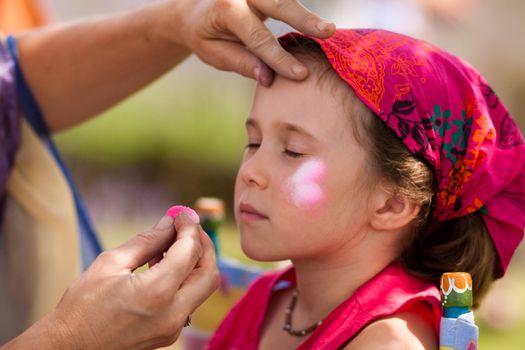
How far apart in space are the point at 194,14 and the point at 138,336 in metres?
0.92

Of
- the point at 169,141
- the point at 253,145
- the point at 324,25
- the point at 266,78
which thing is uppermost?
the point at 324,25

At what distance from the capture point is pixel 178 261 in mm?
1448

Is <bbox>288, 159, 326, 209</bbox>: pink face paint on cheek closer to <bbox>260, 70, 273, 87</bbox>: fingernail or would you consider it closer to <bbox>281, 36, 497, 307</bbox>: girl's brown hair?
<bbox>281, 36, 497, 307</bbox>: girl's brown hair

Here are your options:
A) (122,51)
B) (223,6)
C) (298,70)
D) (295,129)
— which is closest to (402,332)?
(295,129)

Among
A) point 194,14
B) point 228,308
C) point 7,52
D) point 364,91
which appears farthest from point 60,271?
point 364,91

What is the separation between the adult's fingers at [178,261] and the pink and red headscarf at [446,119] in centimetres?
49

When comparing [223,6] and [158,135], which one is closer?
[223,6]

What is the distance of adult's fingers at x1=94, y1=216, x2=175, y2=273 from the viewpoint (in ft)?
4.79

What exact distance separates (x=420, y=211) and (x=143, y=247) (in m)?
0.68

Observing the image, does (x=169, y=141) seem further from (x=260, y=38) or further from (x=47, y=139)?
(x=260, y=38)

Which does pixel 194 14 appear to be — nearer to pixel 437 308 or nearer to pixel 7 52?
pixel 7 52

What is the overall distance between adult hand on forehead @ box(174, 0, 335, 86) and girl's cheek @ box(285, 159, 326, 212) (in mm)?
206

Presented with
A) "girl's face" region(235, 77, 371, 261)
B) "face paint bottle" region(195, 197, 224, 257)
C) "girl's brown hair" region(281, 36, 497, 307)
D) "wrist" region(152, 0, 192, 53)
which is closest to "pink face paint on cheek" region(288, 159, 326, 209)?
"girl's face" region(235, 77, 371, 261)

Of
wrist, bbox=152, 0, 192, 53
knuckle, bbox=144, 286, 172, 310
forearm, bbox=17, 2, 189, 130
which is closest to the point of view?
knuckle, bbox=144, 286, 172, 310
